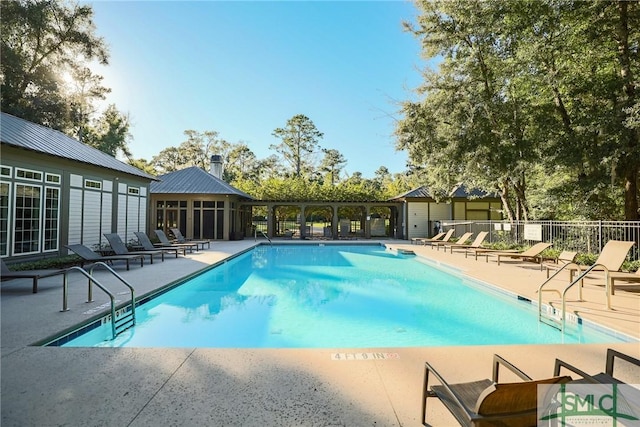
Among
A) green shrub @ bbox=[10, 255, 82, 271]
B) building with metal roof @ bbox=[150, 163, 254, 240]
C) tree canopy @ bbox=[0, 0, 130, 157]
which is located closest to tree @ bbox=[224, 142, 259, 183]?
tree canopy @ bbox=[0, 0, 130, 157]

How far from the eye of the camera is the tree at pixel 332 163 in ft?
121

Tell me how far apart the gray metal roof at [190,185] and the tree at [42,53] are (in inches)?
316

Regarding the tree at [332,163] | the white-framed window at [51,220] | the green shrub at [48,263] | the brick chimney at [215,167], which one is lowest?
the green shrub at [48,263]

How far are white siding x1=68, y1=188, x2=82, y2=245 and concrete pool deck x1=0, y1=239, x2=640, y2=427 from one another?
670 centimetres

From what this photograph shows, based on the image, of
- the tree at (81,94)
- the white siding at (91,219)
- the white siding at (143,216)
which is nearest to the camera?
the white siding at (91,219)

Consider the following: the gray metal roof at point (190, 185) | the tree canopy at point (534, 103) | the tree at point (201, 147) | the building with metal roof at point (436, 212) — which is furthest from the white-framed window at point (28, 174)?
the tree at point (201, 147)

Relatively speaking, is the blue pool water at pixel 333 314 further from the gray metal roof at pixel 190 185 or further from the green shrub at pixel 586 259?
the gray metal roof at pixel 190 185

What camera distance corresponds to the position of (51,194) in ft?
31.3

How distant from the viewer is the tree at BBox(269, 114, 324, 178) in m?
33.9

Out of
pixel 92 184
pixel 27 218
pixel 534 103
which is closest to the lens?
pixel 27 218

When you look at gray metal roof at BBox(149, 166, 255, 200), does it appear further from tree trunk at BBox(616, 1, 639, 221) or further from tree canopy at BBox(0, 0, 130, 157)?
tree trunk at BBox(616, 1, 639, 221)

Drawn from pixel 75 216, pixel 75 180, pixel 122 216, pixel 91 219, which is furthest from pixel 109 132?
pixel 75 216

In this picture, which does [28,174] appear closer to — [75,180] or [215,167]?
[75,180]

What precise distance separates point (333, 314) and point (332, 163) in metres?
32.1
